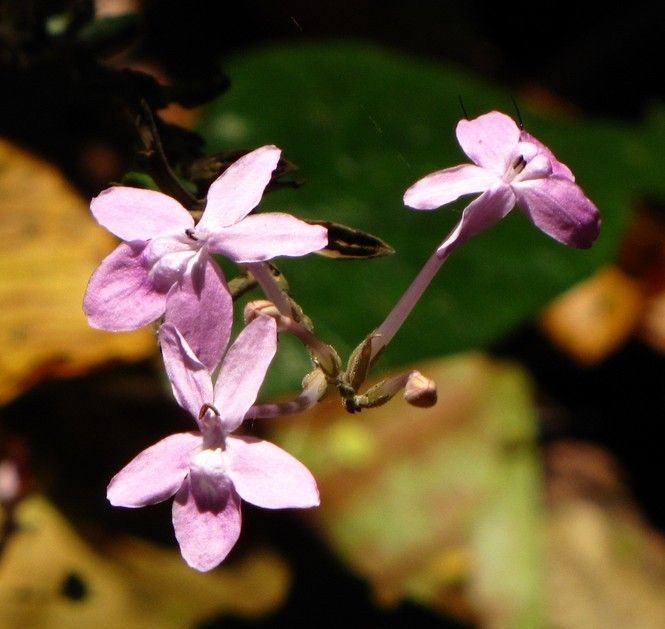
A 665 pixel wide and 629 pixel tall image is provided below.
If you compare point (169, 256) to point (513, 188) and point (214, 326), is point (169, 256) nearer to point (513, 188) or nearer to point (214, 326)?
Result: point (214, 326)

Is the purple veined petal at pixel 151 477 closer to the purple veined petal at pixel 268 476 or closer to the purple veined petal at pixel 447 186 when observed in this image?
the purple veined petal at pixel 268 476

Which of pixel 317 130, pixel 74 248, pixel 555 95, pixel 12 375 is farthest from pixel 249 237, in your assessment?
pixel 555 95

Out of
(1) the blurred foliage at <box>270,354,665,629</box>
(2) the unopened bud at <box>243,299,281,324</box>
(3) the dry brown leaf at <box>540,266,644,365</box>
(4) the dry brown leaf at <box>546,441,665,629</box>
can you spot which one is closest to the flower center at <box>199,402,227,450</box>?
(2) the unopened bud at <box>243,299,281,324</box>

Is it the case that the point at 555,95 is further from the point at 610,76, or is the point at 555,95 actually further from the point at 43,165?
the point at 43,165

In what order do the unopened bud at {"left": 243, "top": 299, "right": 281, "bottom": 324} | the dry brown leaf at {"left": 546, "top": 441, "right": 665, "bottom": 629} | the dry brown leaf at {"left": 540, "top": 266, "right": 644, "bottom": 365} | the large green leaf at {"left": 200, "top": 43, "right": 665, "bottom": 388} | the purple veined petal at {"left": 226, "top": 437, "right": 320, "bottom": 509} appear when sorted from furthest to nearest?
the dry brown leaf at {"left": 540, "top": 266, "right": 644, "bottom": 365}, the dry brown leaf at {"left": 546, "top": 441, "right": 665, "bottom": 629}, the large green leaf at {"left": 200, "top": 43, "right": 665, "bottom": 388}, the unopened bud at {"left": 243, "top": 299, "right": 281, "bottom": 324}, the purple veined petal at {"left": 226, "top": 437, "right": 320, "bottom": 509}

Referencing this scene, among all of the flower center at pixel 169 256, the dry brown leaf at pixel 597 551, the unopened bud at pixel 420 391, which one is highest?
the flower center at pixel 169 256

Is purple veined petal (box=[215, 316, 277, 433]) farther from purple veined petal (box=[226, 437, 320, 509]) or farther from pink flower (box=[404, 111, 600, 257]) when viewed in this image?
pink flower (box=[404, 111, 600, 257])

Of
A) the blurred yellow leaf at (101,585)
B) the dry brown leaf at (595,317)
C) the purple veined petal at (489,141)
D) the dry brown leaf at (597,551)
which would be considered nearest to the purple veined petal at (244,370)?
the purple veined petal at (489,141)
